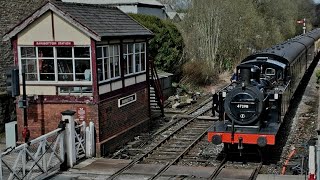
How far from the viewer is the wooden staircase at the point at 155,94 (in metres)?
20.0

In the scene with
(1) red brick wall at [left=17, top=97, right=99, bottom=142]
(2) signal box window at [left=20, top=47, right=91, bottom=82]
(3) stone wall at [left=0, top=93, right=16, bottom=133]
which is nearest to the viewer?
(2) signal box window at [left=20, top=47, right=91, bottom=82]

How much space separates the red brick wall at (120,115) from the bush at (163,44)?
9495 millimetres

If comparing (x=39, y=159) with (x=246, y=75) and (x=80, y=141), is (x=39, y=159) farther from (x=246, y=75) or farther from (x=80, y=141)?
(x=246, y=75)

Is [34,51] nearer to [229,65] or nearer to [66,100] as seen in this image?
[66,100]

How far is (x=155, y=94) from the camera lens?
20.8 metres

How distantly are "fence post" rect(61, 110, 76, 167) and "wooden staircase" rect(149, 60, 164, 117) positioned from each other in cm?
774

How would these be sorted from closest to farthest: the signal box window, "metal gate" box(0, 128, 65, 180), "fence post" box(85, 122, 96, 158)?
1. "metal gate" box(0, 128, 65, 180)
2. "fence post" box(85, 122, 96, 158)
3. the signal box window

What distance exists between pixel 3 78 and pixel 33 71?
4708mm

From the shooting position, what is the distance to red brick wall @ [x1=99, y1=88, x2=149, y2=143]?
13906mm

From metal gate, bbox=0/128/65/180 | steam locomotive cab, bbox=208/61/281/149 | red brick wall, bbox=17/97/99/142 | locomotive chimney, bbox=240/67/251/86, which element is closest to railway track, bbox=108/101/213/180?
metal gate, bbox=0/128/65/180

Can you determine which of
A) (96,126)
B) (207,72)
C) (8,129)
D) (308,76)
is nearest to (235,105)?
(96,126)

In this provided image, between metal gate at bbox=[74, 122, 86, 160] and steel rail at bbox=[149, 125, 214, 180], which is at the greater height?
metal gate at bbox=[74, 122, 86, 160]

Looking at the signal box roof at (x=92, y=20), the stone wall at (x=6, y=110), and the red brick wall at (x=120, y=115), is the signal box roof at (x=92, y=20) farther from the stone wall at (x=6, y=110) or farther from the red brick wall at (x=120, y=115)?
the stone wall at (x=6, y=110)

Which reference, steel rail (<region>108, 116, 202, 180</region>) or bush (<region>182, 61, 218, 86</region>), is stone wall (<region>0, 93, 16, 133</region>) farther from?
bush (<region>182, 61, 218, 86</region>)
